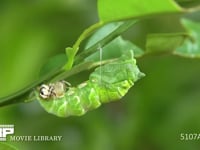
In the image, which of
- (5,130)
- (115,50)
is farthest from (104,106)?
(115,50)

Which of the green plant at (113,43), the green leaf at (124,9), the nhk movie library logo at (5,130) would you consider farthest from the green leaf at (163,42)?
the nhk movie library logo at (5,130)

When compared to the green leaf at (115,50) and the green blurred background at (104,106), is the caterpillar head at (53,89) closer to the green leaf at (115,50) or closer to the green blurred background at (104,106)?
the green leaf at (115,50)

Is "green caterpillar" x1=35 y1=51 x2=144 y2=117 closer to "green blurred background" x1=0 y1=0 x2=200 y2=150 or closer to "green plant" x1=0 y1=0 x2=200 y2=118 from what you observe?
"green plant" x1=0 y1=0 x2=200 y2=118

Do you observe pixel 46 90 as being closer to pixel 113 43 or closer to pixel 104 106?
pixel 113 43

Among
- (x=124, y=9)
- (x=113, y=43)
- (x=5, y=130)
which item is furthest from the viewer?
(x=5, y=130)

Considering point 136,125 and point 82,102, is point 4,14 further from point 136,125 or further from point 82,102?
point 82,102

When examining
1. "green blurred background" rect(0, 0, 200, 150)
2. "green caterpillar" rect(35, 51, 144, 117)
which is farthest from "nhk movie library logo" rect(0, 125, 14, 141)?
"green caterpillar" rect(35, 51, 144, 117)

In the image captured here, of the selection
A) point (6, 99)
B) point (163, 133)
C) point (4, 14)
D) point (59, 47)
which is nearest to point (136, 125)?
point (163, 133)
